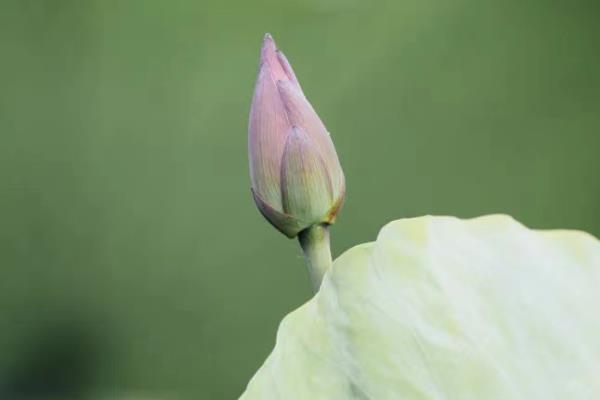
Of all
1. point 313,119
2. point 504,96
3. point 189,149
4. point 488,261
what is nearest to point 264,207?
point 313,119

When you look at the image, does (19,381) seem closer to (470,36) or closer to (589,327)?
(470,36)

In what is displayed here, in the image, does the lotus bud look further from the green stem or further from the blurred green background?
the blurred green background

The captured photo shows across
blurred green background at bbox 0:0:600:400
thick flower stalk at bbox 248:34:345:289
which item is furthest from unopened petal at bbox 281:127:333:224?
blurred green background at bbox 0:0:600:400

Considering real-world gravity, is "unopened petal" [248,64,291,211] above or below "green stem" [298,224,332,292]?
above

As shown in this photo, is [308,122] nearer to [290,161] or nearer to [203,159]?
[290,161]

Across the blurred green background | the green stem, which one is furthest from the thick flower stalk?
the blurred green background

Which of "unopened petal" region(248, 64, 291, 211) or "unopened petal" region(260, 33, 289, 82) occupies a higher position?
"unopened petal" region(260, 33, 289, 82)

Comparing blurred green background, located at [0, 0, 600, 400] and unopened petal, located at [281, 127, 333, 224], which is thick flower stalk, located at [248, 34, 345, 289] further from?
blurred green background, located at [0, 0, 600, 400]

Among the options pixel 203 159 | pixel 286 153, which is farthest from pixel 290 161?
pixel 203 159

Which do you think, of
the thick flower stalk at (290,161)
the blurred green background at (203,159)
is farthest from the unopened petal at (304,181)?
the blurred green background at (203,159)

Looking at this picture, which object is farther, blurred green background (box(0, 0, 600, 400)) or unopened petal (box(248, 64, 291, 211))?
blurred green background (box(0, 0, 600, 400))
